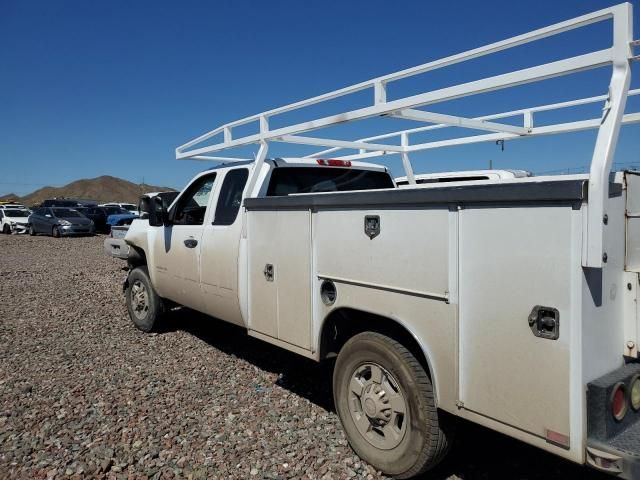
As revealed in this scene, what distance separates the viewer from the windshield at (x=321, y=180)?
4.93 m

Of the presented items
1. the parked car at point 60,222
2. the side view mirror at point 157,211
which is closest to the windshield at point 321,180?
the side view mirror at point 157,211

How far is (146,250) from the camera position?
6320 mm

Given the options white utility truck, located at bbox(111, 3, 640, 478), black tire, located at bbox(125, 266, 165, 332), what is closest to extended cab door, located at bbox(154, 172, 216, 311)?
black tire, located at bbox(125, 266, 165, 332)

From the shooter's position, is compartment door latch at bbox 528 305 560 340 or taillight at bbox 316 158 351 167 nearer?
compartment door latch at bbox 528 305 560 340

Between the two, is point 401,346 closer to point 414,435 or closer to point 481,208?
point 414,435

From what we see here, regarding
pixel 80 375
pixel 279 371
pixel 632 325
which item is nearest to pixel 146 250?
pixel 80 375

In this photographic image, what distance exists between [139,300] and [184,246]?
1732 millimetres

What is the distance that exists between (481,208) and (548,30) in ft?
2.96

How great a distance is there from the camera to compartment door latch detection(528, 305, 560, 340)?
2.24m

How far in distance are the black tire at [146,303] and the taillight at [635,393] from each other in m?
5.22

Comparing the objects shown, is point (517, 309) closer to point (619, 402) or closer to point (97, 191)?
point (619, 402)

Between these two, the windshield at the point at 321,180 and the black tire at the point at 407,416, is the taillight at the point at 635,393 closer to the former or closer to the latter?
the black tire at the point at 407,416

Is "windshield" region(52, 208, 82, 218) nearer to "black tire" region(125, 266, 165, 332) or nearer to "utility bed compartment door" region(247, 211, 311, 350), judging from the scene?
"black tire" region(125, 266, 165, 332)

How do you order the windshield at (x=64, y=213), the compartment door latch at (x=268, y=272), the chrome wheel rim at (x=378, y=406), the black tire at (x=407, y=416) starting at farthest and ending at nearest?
1. the windshield at (x=64, y=213)
2. the compartment door latch at (x=268, y=272)
3. the chrome wheel rim at (x=378, y=406)
4. the black tire at (x=407, y=416)
